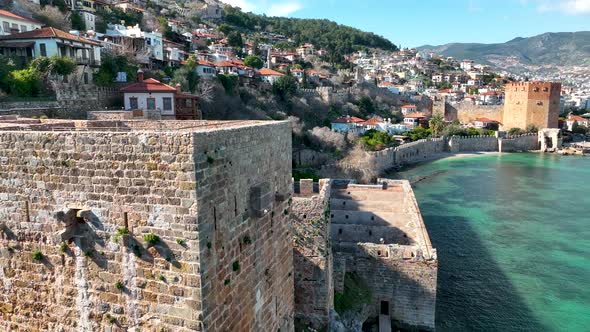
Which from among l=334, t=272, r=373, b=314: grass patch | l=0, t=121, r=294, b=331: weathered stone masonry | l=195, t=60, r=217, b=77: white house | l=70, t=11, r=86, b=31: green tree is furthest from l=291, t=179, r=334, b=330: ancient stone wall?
l=70, t=11, r=86, b=31: green tree

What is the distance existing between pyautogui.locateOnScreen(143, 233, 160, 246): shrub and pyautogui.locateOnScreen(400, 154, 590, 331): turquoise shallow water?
13.5 m

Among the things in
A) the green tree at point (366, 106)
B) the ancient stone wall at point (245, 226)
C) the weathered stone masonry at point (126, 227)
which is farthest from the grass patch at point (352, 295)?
the green tree at point (366, 106)

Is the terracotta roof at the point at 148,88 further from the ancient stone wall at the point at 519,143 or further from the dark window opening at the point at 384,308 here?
the ancient stone wall at the point at 519,143

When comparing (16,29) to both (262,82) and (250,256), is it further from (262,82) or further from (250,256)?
(250,256)

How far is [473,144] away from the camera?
60.0 metres

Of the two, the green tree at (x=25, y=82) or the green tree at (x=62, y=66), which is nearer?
the green tree at (x=25, y=82)

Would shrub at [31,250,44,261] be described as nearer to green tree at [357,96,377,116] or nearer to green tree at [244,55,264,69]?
green tree at [244,55,264,69]

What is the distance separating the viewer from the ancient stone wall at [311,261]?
10.2 meters

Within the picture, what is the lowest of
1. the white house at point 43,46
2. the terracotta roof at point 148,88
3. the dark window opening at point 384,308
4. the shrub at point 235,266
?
the dark window opening at point 384,308

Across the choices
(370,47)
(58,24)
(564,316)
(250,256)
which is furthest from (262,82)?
(370,47)

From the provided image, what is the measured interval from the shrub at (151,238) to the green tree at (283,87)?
41.3m

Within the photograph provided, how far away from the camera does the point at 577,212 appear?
3052 cm

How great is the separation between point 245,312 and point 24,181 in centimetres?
270

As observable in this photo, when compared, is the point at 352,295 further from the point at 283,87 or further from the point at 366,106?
the point at 366,106
